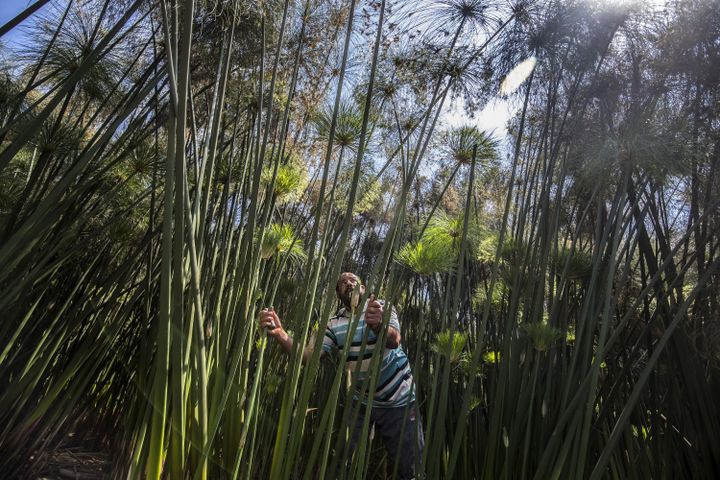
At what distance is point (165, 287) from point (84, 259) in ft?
6.83

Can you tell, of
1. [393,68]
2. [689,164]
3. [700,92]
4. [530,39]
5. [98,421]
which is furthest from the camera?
[98,421]

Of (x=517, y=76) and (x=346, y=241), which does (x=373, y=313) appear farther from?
(x=517, y=76)

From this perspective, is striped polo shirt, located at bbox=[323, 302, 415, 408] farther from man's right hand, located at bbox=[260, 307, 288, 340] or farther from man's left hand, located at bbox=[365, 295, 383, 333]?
man's left hand, located at bbox=[365, 295, 383, 333]

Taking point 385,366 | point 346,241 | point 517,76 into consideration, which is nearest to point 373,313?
point 346,241

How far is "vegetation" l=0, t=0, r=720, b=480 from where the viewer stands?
1.58 m

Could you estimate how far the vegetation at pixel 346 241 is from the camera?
1.58 m

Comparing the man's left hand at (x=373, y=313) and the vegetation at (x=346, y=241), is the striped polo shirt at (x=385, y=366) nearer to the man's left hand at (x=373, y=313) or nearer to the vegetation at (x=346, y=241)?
the vegetation at (x=346, y=241)

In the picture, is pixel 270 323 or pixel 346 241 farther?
pixel 270 323

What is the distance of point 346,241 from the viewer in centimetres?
142

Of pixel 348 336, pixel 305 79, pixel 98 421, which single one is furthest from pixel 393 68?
pixel 98 421

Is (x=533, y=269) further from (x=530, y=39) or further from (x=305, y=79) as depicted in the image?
(x=305, y=79)

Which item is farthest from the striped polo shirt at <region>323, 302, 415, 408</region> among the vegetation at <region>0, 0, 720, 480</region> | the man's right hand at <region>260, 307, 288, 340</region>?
the man's right hand at <region>260, 307, 288, 340</region>

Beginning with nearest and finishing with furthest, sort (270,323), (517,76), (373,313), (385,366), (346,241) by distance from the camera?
(346,241), (373,313), (270,323), (385,366), (517,76)

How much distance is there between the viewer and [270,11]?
2449mm
